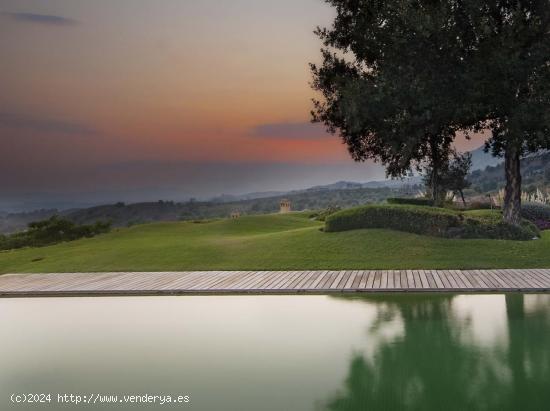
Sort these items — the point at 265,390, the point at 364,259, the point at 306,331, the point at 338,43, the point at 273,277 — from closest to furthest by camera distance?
the point at 265,390, the point at 306,331, the point at 273,277, the point at 364,259, the point at 338,43

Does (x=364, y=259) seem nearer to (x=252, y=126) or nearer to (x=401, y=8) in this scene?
(x=401, y=8)

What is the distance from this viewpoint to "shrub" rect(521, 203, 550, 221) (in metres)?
30.5

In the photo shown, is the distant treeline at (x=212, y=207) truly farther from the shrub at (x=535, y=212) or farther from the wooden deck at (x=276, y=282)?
the wooden deck at (x=276, y=282)

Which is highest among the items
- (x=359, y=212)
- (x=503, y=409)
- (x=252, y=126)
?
(x=252, y=126)

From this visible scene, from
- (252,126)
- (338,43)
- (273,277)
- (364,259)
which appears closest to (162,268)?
(273,277)

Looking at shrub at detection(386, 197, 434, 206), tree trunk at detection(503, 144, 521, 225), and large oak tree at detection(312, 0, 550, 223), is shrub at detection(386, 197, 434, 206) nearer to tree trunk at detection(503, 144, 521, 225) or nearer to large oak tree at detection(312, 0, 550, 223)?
tree trunk at detection(503, 144, 521, 225)

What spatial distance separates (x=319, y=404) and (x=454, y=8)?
17080 mm

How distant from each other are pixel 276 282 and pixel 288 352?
19.2 feet

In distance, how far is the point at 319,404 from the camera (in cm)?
648

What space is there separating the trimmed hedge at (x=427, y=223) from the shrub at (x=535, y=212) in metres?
10.5

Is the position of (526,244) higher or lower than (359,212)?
lower

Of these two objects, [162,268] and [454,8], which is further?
[454,8]

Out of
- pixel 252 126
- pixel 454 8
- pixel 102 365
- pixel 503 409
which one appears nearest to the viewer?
pixel 503 409

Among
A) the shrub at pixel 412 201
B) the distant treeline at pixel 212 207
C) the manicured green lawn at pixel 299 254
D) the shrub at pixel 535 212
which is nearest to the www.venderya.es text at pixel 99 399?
the manicured green lawn at pixel 299 254
